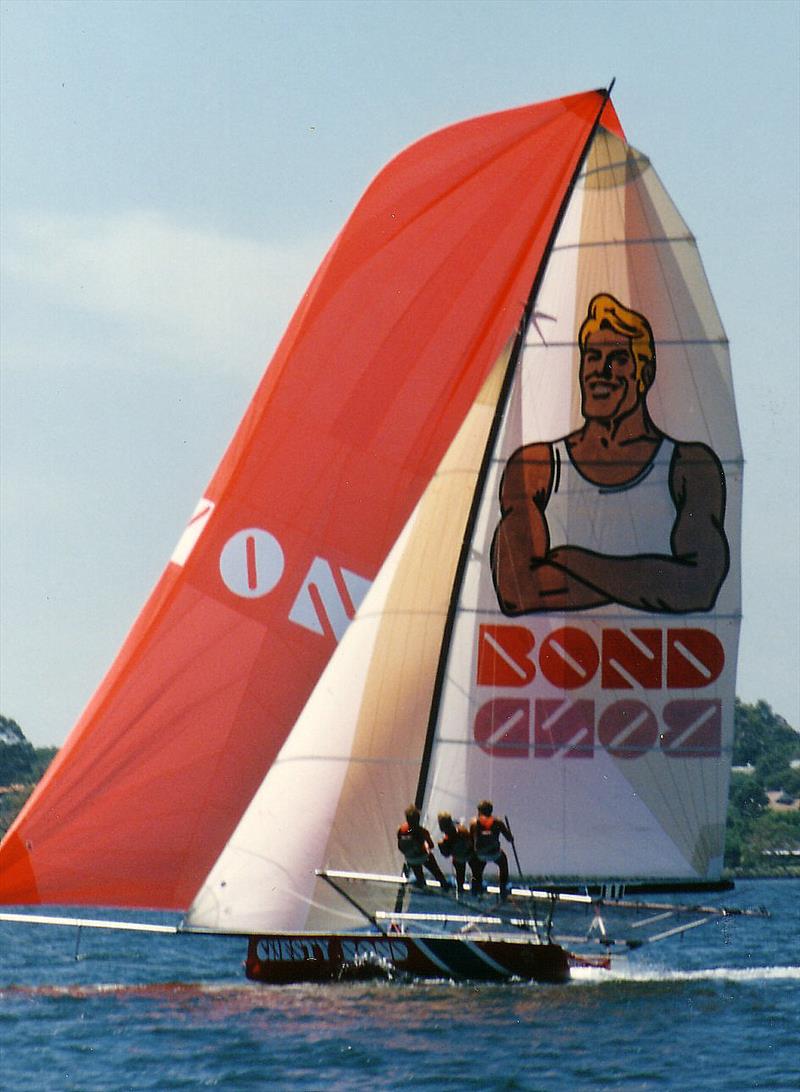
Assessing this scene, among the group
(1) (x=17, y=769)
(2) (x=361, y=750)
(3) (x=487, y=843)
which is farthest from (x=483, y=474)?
(1) (x=17, y=769)

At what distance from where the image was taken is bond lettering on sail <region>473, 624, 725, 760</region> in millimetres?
17000

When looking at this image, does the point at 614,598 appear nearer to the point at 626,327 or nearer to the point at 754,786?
the point at 626,327

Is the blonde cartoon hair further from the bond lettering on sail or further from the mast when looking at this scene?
the bond lettering on sail

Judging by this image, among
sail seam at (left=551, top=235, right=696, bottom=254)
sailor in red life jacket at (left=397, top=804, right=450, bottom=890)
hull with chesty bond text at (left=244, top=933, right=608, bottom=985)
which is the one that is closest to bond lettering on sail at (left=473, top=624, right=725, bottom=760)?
sailor in red life jacket at (left=397, top=804, right=450, bottom=890)

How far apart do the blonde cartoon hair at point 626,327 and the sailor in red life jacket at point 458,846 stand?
12.6 feet

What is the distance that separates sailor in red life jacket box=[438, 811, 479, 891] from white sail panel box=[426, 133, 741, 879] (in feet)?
1.86

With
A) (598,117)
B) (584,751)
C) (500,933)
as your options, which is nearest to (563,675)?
(584,751)

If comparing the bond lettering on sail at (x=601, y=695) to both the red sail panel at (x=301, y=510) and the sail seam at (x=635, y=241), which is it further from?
the sail seam at (x=635, y=241)

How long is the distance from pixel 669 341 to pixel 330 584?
152 inches

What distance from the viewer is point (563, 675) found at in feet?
55.8

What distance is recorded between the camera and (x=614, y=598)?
17.0 metres

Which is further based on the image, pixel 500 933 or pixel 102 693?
pixel 102 693

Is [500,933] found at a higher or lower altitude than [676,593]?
lower

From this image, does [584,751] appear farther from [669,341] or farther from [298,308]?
[298,308]
